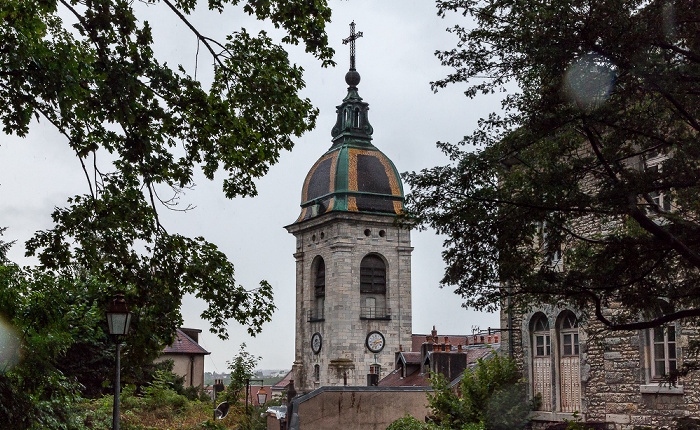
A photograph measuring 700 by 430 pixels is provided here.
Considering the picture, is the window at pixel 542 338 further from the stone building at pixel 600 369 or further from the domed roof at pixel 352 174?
the domed roof at pixel 352 174

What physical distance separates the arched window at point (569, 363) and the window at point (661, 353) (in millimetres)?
2144

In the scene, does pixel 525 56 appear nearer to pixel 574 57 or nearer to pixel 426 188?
pixel 574 57

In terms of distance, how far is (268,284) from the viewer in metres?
9.88

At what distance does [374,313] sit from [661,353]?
35402 millimetres

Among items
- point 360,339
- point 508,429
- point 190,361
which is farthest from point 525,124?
point 360,339

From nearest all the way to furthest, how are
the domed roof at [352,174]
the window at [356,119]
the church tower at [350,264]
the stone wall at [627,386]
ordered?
the stone wall at [627,386] < the church tower at [350,264] < the domed roof at [352,174] < the window at [356,119]

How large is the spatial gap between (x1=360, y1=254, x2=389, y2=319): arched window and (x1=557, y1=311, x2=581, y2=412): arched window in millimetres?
32088

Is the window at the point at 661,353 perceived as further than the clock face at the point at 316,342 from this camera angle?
No

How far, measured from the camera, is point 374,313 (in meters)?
50.2

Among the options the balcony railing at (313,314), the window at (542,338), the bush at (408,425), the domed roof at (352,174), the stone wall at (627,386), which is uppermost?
the domed roof at (352,174)

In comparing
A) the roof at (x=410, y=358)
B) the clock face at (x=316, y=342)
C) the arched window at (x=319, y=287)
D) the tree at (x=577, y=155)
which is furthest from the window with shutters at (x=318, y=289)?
the tree at (x=577, y=155)

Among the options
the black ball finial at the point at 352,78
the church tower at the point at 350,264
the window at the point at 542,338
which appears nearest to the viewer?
the window at the point at 542,338

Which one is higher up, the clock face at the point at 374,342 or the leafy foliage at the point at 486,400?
the clock face at the point at 374,342

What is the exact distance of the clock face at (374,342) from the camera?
48750 mm
